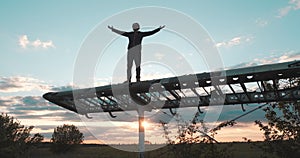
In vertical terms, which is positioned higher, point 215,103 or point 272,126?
point 215,103

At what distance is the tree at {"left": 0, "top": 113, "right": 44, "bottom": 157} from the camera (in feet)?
168

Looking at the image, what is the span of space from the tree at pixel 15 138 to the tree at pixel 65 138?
2080 centimetres

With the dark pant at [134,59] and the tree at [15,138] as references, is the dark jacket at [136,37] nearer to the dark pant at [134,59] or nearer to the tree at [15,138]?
the dark pant at [134,59]

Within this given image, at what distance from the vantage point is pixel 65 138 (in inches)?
3324

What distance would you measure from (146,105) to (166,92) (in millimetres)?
914

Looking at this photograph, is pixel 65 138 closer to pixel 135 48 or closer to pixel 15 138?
pixel 15 138

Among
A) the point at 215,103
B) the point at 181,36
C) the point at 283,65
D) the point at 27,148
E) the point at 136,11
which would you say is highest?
the point at 136,11

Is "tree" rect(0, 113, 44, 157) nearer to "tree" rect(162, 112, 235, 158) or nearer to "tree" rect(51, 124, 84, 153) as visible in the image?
"tree" rect(51, 124, 84, 153)

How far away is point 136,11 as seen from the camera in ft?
28.4

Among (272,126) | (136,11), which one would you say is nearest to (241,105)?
(136,11)

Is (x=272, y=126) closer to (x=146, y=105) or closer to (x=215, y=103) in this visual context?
(x=215, y=103)

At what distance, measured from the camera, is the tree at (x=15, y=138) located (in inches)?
2015

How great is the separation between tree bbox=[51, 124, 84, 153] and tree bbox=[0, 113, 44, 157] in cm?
2080

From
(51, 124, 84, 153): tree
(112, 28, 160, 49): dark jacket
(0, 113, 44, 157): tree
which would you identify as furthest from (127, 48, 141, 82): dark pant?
(51, 124, 84, 153): tree
